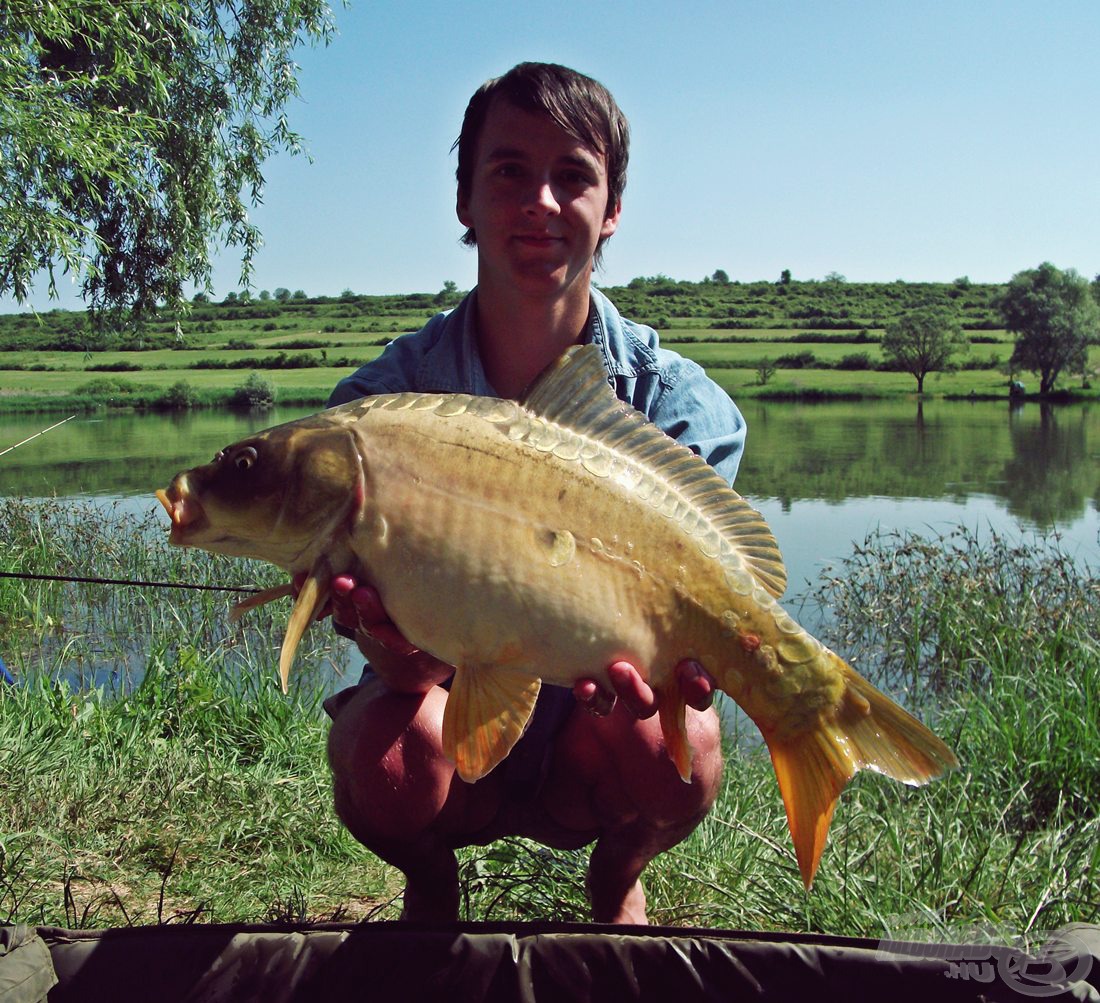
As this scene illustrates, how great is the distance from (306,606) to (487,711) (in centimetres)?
30

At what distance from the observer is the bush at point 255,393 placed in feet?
68.4

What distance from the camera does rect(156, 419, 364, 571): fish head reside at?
1368mm

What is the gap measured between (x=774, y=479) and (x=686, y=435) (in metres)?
14.6

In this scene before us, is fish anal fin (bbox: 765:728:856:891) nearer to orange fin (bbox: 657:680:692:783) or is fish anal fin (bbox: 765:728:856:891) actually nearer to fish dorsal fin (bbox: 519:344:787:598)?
orange fin (bbox: 657:680:692:783)

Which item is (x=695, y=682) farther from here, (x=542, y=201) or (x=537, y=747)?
(x=542, y=201)

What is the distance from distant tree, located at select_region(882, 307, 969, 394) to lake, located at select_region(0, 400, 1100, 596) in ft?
26.5

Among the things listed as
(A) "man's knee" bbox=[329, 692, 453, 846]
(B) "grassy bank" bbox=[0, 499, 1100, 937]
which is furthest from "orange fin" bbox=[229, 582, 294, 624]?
(B) "grassy bank" bbox=[0, 499, 1100, 937]

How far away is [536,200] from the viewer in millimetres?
1865

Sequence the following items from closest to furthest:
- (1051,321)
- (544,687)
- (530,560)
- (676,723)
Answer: (530,560) < (676,723) < (544,687) < (1051,321)

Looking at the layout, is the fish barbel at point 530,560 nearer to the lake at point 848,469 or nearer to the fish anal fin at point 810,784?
the fish anal fin at point 810,784

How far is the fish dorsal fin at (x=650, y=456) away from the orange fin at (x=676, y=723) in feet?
0.74

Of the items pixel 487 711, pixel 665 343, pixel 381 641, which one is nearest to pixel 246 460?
pixel 381 641

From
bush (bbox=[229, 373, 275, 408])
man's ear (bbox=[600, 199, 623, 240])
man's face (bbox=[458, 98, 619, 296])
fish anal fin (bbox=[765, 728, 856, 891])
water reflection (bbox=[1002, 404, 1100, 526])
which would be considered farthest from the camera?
bush (bbox=[229, 373, 275, 408])

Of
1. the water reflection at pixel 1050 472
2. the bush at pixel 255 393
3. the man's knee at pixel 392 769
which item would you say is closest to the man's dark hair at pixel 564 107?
the man's knee at pixel 392 769
